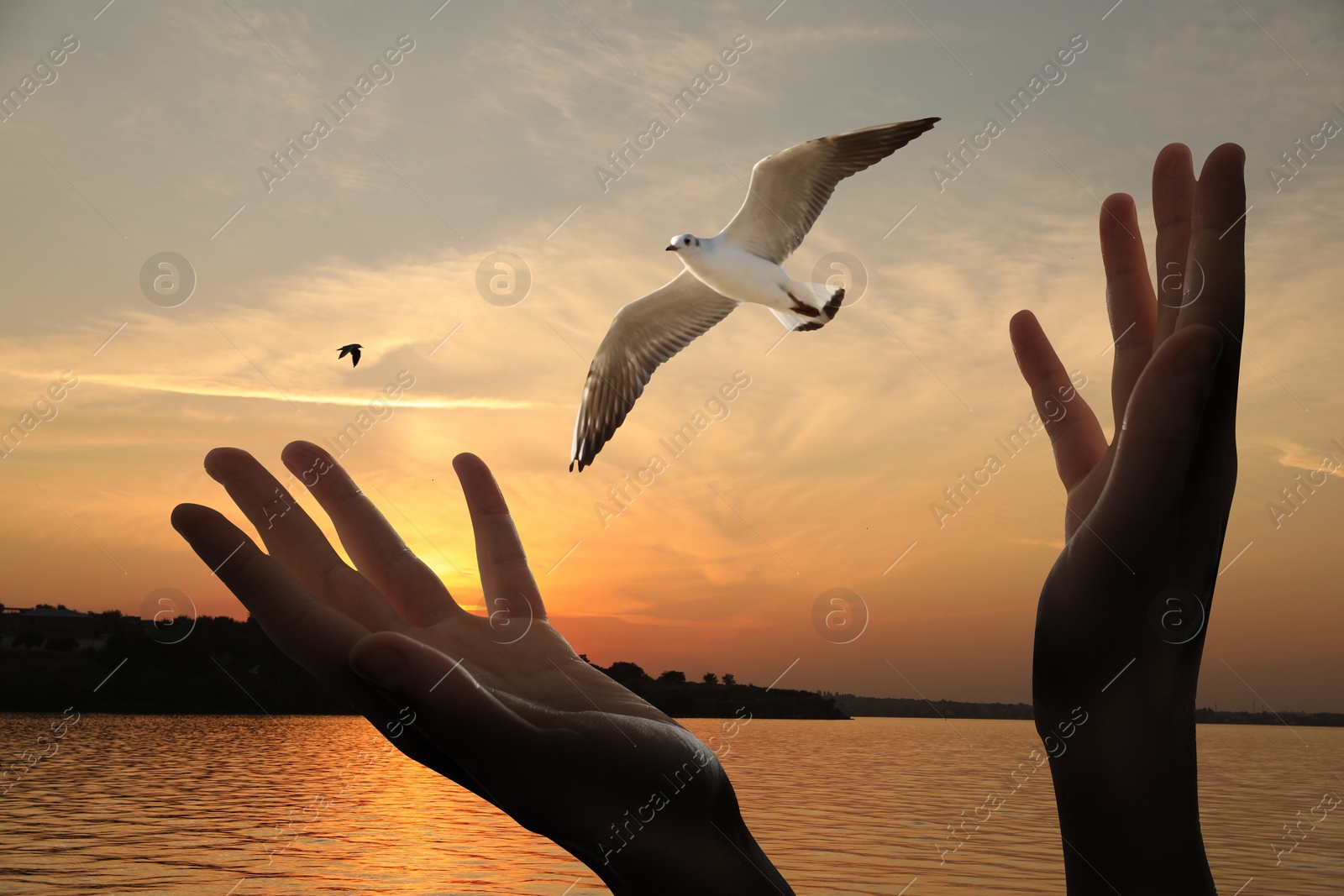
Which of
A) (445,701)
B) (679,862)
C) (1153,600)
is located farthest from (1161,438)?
(445,701)

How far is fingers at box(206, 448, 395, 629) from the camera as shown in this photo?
8.17 feet

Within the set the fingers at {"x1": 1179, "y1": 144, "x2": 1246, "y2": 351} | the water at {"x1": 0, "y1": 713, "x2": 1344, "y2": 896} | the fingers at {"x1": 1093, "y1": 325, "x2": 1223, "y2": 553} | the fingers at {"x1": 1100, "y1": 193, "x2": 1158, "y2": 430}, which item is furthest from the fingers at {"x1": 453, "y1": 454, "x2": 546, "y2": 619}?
the water at {"x1": 0, "y1": 713, "x2": 1344, "y2": 896}

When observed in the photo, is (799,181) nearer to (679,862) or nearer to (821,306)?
(821,306)

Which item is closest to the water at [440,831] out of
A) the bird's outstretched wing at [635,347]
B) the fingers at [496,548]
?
the bird's outstretched wing at [635,347]

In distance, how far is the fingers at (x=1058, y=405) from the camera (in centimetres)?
273

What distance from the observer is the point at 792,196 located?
1113 centimetres

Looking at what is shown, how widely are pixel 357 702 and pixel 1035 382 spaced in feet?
7.00

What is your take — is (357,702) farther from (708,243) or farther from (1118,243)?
(708,243)

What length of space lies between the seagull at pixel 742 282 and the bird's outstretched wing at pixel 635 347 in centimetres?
1

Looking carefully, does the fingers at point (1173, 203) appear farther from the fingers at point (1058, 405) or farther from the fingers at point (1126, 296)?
the fingers at point (1058, 405)

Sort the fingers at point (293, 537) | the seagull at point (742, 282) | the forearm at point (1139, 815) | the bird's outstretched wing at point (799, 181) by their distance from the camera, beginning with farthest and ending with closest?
the seagull at point (742, 282) < the bird's outstretched wing at point (799, 181) < the fingers at point (293, 537) < the forearm at point (1139, 815)

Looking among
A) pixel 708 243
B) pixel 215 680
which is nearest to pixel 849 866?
pixel 708 243

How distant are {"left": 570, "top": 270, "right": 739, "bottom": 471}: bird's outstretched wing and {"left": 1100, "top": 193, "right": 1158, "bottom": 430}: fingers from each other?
9.42 m

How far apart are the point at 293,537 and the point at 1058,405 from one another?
2.19 m
